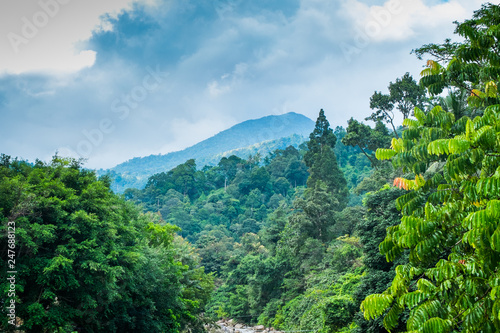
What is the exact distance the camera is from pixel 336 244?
25594 mm

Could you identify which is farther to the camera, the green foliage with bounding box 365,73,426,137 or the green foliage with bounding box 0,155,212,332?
the green foliage with bounding box 365,73,426,137

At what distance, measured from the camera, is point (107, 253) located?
44.4 ft

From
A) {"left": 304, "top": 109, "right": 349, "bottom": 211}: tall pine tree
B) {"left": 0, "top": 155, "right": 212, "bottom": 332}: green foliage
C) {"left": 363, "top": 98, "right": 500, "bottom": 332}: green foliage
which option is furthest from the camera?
{"left": 304, "top": 109, "right": 349, "bottom": 211}: tall pine tree

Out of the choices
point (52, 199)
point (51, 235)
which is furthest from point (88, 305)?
point (52, 199)

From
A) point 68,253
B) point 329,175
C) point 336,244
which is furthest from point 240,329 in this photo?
point 68,253

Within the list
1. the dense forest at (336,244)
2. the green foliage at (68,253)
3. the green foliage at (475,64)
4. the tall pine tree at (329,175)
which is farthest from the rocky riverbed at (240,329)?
the green foliage at (475,64)

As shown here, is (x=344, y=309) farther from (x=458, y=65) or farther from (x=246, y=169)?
(x=246, y=169)

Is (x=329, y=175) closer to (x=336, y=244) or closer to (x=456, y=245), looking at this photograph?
(x=336, y=244)

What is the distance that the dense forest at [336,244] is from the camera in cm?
361

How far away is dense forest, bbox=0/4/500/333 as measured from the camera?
3.61 meters

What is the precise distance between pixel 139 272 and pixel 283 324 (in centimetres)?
1455

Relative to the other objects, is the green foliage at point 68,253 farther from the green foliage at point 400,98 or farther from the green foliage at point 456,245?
the green foliage at point 400,98

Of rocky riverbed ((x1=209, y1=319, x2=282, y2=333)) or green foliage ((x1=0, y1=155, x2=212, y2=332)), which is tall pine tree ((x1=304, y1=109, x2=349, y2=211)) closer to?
rocky riverbed ((x1=209, y1=319, x2=282, y2=333))

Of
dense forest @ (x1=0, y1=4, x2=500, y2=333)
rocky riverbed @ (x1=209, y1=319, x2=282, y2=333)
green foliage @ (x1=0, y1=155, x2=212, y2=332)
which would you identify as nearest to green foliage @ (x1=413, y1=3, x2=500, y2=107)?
dense forest @ (x1=0, y1=4, x2=500, y2=333)
